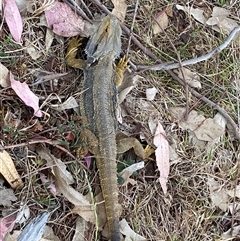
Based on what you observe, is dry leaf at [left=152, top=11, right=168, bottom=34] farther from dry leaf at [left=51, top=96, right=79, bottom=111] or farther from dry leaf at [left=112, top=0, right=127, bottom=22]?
dry leaf at [left=51, top=96, right=79, bottom=111]

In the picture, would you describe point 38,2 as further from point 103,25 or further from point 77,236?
point 77,236

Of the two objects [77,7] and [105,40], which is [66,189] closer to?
[105,40]

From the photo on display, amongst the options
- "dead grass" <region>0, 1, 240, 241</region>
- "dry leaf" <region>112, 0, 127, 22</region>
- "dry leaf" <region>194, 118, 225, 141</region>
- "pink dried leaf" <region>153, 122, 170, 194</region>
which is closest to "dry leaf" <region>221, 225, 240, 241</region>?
"dead grass" <region>0, 1, 240, 241</region>

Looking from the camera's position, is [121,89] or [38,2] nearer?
[38,2]

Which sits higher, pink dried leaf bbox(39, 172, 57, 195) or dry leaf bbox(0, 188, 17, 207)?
dry leaf bbox(0, 188, 17, 207)

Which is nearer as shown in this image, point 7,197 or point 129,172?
point 7,197

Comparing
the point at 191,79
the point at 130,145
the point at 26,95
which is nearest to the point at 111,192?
the point at 130,145

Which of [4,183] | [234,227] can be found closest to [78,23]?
[4,183]
